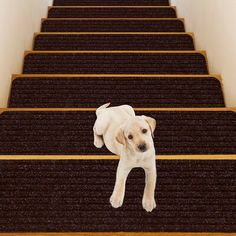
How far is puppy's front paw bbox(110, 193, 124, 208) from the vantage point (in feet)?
5.25

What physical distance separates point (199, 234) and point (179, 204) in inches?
6.6

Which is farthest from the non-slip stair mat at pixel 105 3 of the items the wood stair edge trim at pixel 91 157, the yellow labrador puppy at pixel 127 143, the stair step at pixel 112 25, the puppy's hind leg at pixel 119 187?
the puppy's hind leg at pixel 119 187

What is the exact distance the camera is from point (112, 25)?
3.23 meters

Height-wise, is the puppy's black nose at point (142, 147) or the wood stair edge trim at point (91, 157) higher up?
the puppy's black nose at point (142, 147)

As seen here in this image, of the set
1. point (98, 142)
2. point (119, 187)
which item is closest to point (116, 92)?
point (98, 142)

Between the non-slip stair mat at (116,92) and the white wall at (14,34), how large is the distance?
111 millimetres

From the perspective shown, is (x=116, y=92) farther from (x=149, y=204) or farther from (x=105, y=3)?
(x=105, y=3)

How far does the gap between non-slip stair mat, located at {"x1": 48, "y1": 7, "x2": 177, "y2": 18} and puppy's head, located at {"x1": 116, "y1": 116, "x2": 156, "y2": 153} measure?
2290 mm

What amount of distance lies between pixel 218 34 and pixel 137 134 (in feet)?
4.55

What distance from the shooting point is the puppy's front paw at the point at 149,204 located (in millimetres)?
1582

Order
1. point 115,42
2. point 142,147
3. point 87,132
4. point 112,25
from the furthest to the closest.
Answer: point 112,25 < point 115,42 < point 87,132 < point 142,147

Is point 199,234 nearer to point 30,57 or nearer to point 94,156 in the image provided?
point 94,156

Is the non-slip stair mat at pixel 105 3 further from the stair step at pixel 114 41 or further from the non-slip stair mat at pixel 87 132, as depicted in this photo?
the non-slip stair mat at pixel 87 132


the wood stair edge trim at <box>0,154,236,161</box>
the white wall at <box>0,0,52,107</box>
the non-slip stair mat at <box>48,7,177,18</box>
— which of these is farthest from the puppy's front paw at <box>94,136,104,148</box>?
the non-slip stair mat at <box>48,7,177,18</box>
